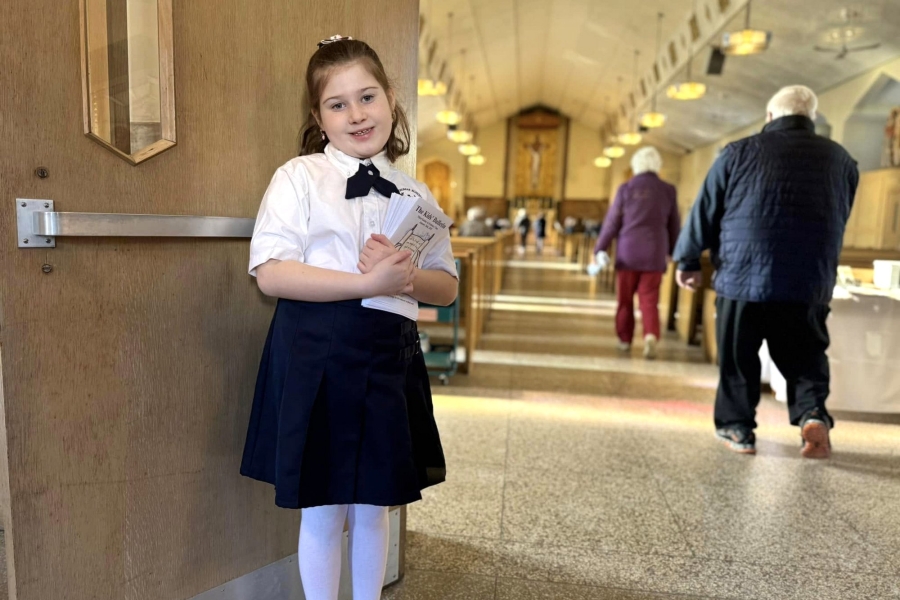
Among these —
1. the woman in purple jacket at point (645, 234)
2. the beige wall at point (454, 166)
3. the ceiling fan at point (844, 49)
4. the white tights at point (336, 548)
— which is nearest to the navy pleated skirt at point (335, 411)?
the white tights at point (336, 548)

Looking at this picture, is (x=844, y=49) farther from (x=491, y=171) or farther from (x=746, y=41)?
(x=491, y=171)

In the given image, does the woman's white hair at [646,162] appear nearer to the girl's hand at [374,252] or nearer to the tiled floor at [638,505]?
the tiled floor at [638,505]

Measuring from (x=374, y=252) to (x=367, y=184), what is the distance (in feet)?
0.45

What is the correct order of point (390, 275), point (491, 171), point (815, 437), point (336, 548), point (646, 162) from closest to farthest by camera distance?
point (390, 275) < point (336, 548) < point (815, 437) < point (646, 162) < point (491, 171)

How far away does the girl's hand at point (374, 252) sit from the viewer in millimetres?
1091

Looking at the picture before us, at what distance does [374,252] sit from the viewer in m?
1.09

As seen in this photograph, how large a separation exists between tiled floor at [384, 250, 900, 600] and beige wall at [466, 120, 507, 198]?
20.6m

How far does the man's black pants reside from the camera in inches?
100

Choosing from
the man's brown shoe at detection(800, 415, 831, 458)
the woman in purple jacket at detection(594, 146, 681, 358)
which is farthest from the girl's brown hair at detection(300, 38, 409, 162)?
the woman in purple jacket at detection(594, 146, 681, 358)

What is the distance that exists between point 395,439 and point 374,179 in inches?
18.5

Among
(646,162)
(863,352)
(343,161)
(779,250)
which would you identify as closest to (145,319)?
(343,161)

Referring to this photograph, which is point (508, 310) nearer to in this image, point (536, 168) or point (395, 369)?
point (395, 369)

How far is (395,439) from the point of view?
1146 mm

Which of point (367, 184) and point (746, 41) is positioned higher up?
point (746, 41)
